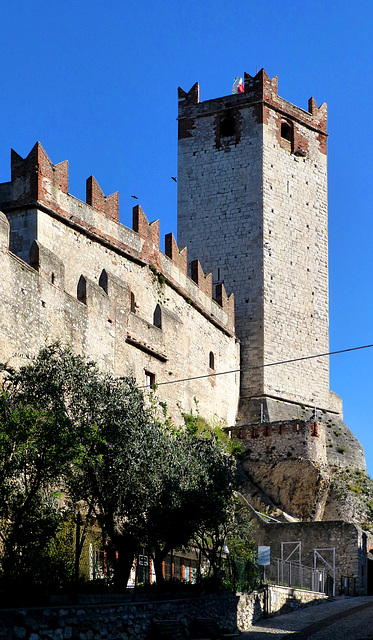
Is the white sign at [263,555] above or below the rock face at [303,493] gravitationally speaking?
below

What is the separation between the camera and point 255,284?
3519cm

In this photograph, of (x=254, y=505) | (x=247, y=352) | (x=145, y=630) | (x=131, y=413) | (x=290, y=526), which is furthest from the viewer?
(x=247, y=352)

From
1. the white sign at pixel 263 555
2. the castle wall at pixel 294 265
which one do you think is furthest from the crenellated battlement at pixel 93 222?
the white sign at pixel 263 555

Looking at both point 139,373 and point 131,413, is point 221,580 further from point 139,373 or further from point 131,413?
point 139,373

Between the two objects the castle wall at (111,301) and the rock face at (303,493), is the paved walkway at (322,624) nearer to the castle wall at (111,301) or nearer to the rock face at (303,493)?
the rock face at (303,493)

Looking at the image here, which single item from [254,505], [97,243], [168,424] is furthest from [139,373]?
[254,505]

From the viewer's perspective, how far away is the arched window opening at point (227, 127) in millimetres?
37000

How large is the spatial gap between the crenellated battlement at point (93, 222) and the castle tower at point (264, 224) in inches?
73.2

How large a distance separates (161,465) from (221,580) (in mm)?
3134

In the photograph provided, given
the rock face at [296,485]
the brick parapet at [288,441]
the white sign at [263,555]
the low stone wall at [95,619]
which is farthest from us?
the brick parapet at [288,441]

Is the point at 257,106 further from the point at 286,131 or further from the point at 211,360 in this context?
the point at 211,360

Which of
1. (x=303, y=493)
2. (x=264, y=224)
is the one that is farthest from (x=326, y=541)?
(x=264, y=224)

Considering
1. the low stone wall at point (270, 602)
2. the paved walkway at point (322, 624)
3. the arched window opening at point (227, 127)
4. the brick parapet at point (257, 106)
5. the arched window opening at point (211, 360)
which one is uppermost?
the brick parapet at point (257, 106)

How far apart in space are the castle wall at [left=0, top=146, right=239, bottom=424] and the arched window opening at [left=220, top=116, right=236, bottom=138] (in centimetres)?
594
